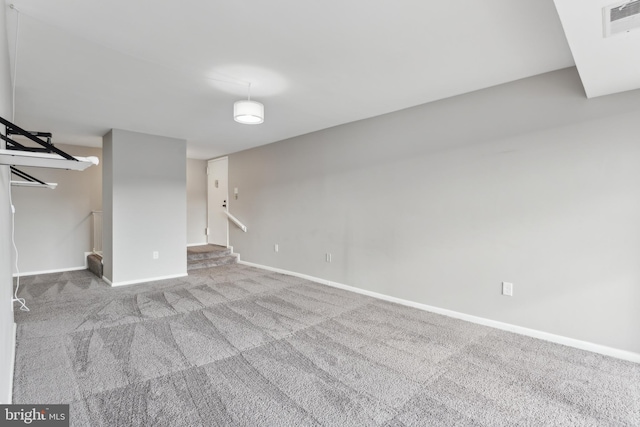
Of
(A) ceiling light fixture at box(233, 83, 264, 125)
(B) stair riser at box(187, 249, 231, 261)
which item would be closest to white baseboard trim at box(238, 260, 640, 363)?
(A) ceiling light fixture at box(233, 83, 264, 125)

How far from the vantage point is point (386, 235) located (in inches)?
153

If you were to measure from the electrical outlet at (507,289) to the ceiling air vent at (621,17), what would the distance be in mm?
2133

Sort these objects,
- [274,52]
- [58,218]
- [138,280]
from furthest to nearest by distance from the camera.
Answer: [58,218] < [138,280] < [274,52]

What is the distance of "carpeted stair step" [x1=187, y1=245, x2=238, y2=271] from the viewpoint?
5702mm

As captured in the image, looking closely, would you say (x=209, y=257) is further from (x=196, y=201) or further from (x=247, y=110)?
(x=247, y=110)

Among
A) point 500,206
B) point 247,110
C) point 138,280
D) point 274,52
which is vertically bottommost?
point 138,280

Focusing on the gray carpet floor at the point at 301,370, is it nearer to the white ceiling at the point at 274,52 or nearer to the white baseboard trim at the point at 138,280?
the white baseboard trim at the point at 138,280

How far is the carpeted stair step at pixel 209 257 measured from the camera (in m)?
5.70

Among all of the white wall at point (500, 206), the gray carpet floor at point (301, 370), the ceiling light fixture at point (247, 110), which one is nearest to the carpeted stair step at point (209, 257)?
the gray carpet floor at point (301, 370)

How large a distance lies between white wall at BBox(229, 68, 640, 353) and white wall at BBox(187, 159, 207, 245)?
3.79 meters

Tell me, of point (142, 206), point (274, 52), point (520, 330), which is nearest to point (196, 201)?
point (142, 206)

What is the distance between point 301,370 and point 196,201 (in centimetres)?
589

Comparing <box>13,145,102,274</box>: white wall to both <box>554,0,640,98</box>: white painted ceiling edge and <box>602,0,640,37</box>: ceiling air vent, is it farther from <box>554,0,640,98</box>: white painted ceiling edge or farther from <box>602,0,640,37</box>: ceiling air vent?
<box>602,0,640,37</box>: ceiling air vent

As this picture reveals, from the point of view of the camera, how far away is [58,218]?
5.43 m
